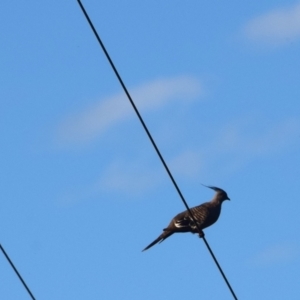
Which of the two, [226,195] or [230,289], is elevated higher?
[226,195]

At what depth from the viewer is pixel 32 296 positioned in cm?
959

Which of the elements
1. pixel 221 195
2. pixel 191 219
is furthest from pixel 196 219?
pixel 221 195

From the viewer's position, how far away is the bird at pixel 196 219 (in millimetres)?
16891

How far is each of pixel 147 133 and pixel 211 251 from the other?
1174 mm

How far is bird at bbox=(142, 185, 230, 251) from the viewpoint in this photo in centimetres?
1689

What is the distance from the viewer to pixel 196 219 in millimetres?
17156

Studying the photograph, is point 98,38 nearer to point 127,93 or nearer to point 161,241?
point 127,93

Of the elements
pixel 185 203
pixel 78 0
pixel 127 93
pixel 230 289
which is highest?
pixel 78 0

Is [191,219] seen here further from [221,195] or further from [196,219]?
[221,195]

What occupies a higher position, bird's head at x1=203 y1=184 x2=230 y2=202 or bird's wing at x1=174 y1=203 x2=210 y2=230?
bird's head at x1=203 y1=184 x2=230 y2=202

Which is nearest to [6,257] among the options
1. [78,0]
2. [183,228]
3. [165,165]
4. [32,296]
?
[32,296]

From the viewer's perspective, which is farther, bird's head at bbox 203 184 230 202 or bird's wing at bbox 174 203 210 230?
bird's head at bbox 203 184 230 202

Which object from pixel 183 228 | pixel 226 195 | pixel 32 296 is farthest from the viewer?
pixel 226 195

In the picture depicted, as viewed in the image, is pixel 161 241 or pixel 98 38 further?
pixel 161 241
